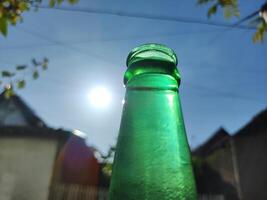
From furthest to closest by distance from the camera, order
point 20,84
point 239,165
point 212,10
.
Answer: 1. point 239,165
2. point 20,84
3. point 212,10

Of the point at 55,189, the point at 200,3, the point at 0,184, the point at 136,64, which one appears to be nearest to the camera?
the point at 136,64

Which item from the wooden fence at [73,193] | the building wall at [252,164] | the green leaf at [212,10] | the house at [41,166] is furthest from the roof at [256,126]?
the green leaf at [212,10]

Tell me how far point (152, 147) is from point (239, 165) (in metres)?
11.6

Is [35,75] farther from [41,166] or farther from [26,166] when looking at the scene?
[26,166]

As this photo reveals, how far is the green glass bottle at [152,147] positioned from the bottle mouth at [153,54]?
0.04 meters

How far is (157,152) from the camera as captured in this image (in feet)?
1.80

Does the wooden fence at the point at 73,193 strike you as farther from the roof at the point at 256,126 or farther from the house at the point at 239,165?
the roof at the point at 256,126

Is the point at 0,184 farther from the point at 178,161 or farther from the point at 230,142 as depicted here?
the point at 178,161

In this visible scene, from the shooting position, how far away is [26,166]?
436 inches

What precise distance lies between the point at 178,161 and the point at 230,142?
450 inches

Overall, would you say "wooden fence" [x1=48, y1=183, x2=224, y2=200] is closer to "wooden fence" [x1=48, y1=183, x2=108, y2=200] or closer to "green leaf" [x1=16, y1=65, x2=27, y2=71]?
"wooden fence" [x1=48, y1=183, x2=108, y2=200]

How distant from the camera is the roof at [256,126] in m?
8.61

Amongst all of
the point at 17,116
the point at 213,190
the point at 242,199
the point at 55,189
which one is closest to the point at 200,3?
the point at 55,189

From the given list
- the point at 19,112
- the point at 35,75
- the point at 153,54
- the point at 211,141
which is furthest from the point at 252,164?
the point at 19,112
